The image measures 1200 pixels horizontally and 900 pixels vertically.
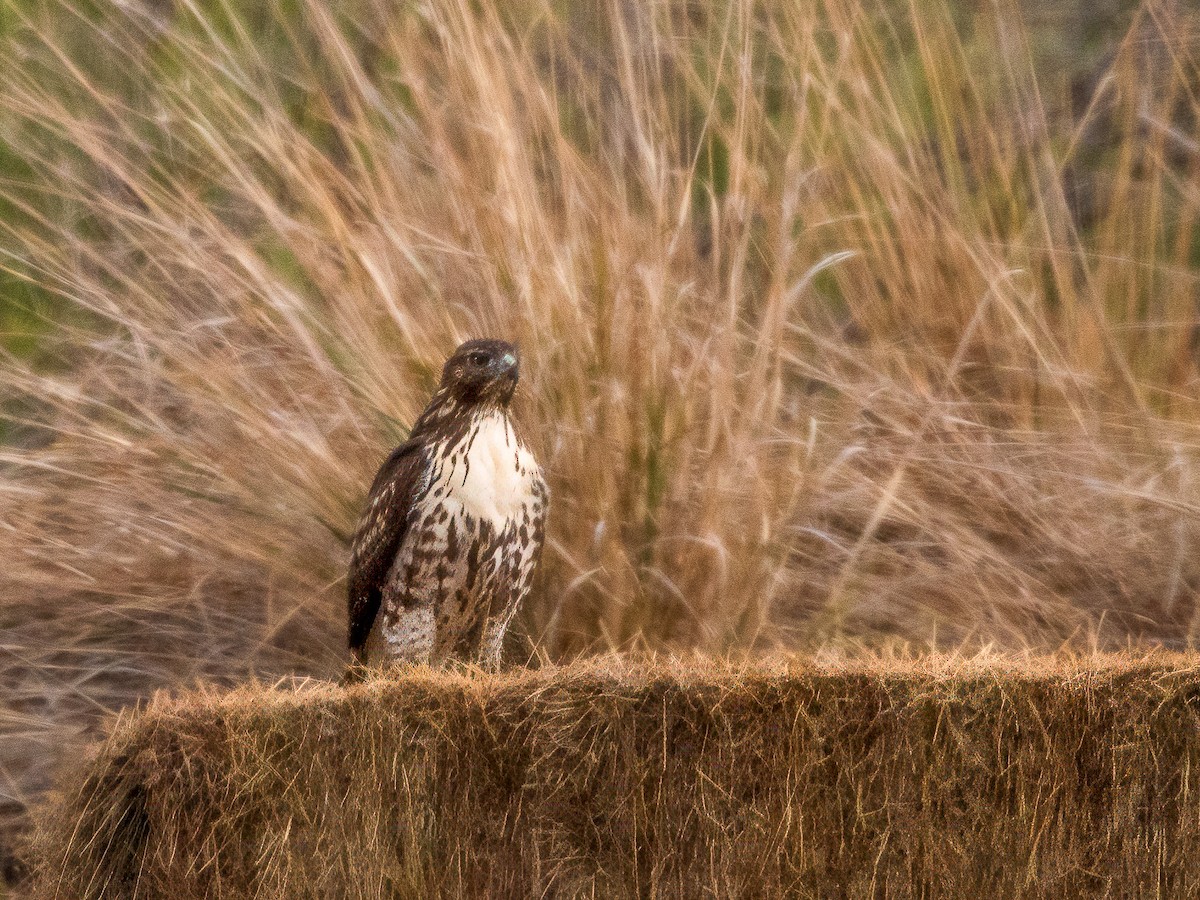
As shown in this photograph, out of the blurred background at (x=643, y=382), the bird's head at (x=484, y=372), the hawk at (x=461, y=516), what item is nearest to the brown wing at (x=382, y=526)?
the hawk at (x=461, y=516)

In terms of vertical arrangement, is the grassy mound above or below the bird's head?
below

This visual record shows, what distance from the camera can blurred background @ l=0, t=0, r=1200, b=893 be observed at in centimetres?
350

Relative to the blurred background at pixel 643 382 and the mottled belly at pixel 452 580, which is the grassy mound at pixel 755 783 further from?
the blurred background at pixel 643 382

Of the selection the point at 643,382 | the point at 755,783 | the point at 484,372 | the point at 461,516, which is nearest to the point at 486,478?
the point at 461,516

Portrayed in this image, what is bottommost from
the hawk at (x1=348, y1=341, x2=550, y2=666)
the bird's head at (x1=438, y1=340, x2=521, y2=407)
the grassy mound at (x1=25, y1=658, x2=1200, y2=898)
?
the grassy mound at (x1=25, y1=658, x2=1200, y2=898)

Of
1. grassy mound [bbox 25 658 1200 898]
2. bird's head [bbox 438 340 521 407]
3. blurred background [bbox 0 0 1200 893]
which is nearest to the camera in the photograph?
grassy mound [bbox 25 658 1200 898]

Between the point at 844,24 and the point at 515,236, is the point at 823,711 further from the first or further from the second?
the point at 844,24

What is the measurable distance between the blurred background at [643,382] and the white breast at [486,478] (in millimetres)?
208

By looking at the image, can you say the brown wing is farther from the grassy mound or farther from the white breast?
the grassy mound

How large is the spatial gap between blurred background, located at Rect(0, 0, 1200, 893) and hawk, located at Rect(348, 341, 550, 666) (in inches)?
7.1

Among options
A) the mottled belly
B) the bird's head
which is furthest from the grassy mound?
the bird's head

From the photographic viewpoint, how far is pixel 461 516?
329 cm

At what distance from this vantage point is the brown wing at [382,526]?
3297 mm

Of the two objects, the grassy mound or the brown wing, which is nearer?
the grassy mound
